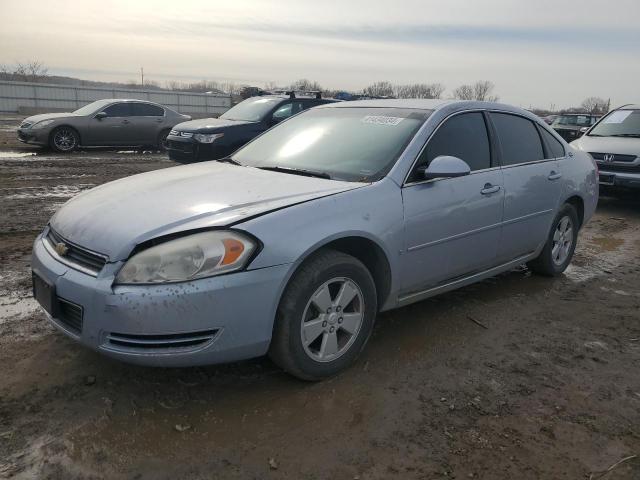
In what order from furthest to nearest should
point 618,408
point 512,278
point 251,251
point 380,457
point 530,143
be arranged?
point 512,278
point 530,143
point 618,408
point 251,251
point 380,457

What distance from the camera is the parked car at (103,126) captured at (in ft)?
44.7

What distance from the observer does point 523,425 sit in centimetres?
285

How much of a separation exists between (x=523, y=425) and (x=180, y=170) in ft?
9.11

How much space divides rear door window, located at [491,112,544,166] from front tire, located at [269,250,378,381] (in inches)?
75.2

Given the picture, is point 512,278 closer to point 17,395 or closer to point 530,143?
point 530,143

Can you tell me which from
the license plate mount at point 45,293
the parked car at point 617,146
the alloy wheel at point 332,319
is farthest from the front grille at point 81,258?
the parked car at point 617,146

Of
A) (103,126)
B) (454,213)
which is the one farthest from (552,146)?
(103,126)

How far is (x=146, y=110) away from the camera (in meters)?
15.3

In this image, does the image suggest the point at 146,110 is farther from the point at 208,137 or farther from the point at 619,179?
the point at 619,179

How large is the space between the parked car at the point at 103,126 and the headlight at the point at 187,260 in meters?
12.6

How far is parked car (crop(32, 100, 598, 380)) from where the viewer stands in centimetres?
269

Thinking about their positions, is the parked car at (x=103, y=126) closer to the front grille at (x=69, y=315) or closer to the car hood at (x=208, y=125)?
the car hood at (x=208, y=125)

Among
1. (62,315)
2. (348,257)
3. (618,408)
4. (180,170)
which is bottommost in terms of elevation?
(618,408)

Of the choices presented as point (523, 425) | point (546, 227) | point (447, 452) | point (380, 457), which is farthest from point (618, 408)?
point (546, 227)
